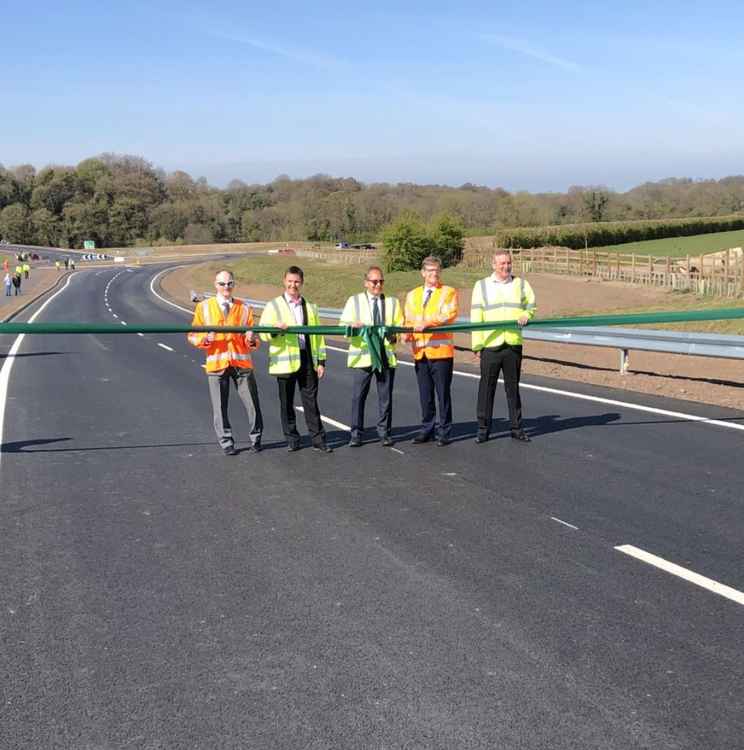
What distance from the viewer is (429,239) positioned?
69.9 m

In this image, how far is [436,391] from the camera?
33.2 feet

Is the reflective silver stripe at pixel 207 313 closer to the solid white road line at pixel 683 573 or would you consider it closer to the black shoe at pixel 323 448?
the black shoe at pixel 323 448

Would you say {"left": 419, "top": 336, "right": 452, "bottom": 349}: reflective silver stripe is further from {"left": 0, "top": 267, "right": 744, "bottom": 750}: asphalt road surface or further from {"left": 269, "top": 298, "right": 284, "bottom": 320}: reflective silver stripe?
{"left": 269, "top": 298, "right": 284, "bottom": 320}: reflective silver stripe

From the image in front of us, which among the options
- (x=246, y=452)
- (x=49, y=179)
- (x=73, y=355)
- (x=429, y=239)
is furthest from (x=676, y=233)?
(x=49, y=179)

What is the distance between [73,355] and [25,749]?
21.4m

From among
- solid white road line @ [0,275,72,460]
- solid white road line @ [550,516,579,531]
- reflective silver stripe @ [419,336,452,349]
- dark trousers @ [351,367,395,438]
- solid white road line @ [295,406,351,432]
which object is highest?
reflective silver stripe @ [419,336,452,349]

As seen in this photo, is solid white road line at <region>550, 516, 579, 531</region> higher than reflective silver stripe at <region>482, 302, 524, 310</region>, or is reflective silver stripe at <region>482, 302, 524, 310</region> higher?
reflective silver stripe at <region>482, 302, 524, 310</region>

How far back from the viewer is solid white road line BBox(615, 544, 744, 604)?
546cm

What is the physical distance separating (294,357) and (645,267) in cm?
4583

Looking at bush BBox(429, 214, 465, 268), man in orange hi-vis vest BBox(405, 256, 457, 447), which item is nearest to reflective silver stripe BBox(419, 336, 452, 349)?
man in orange hi-vis vest BBox(405, 256, 457, 447)

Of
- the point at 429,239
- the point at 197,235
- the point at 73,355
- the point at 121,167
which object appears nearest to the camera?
the point at 73,355

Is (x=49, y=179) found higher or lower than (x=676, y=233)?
higher

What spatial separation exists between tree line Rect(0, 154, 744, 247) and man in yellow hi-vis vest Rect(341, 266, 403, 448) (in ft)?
399

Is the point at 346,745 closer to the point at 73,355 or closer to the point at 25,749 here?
the point at 25,749
